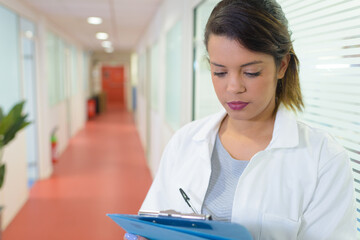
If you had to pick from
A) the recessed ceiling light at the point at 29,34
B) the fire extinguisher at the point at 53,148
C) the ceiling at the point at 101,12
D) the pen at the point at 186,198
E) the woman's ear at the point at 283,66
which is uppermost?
the ceiling at the point at 101,12

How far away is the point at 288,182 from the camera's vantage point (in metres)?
1.02

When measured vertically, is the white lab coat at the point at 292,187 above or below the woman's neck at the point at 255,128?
below

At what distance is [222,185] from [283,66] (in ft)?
1.39

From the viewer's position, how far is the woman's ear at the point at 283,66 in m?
1.06

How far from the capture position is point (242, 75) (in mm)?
1012

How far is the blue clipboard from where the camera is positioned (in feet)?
2.88

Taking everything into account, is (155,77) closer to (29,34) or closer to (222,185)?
(29,34)

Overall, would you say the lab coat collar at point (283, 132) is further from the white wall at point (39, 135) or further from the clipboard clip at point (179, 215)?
the white wall at point (39, 135)

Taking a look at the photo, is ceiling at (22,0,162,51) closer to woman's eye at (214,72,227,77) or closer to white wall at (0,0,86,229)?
white wall at (0,0,86,229)

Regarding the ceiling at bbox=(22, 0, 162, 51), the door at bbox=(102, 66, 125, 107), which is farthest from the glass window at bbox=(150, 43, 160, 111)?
the door at bbox=(102, 66, 125, 107)

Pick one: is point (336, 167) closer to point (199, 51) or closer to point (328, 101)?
point (328, 101)

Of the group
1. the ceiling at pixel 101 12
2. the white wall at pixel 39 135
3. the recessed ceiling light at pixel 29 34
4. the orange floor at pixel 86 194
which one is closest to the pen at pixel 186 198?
the orange floor at pixel 86 194

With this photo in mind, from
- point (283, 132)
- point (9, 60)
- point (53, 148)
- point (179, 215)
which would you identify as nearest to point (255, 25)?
point (283, 132)

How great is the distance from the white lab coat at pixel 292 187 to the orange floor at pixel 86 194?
2.76 meters
